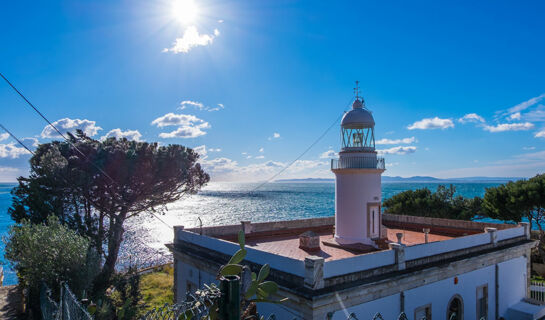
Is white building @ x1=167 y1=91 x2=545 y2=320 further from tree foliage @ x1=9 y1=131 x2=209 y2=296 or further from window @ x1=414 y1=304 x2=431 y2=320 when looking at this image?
tree foliage @ x1=9 y1=131 x2=209 y2=296

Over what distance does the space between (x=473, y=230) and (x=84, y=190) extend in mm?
22460

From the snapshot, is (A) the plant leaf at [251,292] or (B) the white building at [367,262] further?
(B) the white building at [367,262]

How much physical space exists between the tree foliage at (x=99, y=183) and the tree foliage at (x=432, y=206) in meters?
20.3

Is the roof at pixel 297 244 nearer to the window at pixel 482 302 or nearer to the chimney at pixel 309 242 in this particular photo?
the chimney at pixel 309 242

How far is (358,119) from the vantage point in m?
15.2

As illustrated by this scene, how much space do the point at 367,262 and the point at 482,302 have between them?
7.60 m

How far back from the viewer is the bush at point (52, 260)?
1284 centimetres

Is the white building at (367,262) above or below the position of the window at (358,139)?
below

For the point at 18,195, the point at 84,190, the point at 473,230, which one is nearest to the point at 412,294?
the point at 473,230

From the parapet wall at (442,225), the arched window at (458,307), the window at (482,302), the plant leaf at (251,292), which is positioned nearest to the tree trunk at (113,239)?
the parapet wall at (442,225)

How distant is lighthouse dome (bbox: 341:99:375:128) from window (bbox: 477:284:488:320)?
327 inches

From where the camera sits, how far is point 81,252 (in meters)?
13.7

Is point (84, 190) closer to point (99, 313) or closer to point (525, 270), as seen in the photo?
point (99, 313)

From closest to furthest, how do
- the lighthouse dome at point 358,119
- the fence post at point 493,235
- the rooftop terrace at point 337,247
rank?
the rooftop terrace at point 337,247, the fence post at point 493,235, the lighthouse dome at point 358,119
